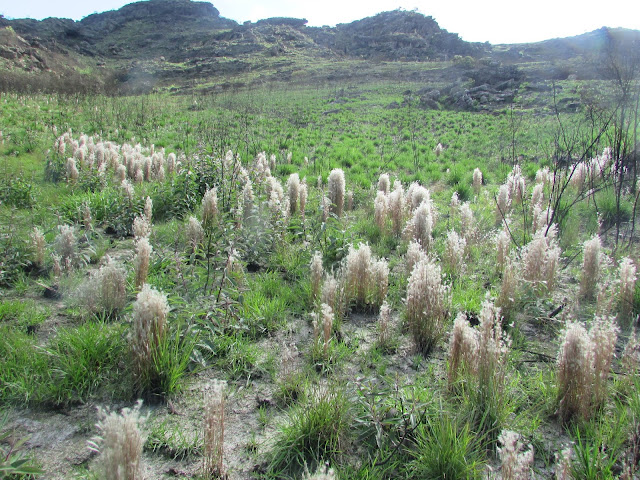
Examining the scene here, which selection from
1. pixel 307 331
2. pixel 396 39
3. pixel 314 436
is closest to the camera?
pixel 314 436

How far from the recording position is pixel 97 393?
258 cm

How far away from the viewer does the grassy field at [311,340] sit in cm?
213

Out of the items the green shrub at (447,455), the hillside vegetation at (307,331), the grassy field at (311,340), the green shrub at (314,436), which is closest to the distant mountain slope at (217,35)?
the hillside vegetation at (307,331)

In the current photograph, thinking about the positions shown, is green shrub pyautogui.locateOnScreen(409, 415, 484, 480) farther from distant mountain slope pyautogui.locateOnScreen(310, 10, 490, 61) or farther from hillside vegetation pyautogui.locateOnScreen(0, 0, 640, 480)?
distant mountain slope pyautogui.locateOnScreen(310, 10, 490, 61)

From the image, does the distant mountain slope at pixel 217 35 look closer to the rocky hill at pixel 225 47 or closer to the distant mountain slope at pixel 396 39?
the distant mountain slope at pixel 396 39

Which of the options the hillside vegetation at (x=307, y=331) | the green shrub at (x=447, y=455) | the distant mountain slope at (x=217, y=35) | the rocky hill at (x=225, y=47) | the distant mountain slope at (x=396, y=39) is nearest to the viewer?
the green shrub at (x=447, y=455)

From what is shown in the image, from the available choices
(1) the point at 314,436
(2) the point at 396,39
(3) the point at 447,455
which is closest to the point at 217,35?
(2) the point at 396,39

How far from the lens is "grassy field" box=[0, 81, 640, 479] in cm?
213

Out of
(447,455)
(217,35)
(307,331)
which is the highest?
(217,35)

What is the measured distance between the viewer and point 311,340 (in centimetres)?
333

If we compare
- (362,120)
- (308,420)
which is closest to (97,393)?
(308,420)

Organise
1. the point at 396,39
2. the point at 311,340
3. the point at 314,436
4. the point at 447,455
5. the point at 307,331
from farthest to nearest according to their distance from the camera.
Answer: the point at 396,39 < the point at 307,331 < the point at 311,340 < the point at 314,436 < the point at 447,455

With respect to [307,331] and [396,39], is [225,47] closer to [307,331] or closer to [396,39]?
[396,39]

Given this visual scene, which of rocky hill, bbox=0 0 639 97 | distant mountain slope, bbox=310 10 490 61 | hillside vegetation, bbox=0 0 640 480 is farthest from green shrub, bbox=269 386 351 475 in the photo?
distant mountain slope, bbox=310 10 490 61
